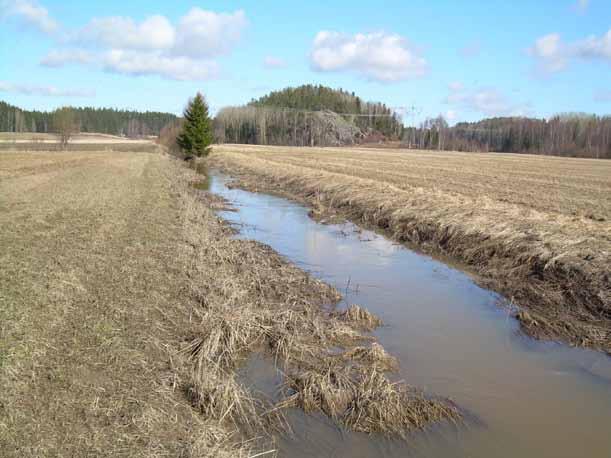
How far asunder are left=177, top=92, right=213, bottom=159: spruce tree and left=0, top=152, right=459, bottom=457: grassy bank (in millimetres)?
44758

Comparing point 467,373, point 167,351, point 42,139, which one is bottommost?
point 467,373

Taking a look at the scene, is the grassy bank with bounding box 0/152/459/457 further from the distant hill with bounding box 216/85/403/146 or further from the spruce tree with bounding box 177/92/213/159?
the distant hill with bounding box 216/85/403/146

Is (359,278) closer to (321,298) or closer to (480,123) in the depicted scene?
(321,298)

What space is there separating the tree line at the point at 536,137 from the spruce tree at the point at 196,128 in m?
74.2

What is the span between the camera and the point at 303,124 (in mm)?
129125

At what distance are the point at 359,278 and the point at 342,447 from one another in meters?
6.86

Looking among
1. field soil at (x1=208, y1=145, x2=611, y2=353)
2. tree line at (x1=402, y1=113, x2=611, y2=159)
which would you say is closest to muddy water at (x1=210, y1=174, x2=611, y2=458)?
field soil at (x1=208, y1=145, x2=611, y2=353)

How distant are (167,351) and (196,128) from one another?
5151cm

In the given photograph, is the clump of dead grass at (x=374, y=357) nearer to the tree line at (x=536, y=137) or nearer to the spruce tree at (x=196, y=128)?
the spruce tree at (x=196, y=128)

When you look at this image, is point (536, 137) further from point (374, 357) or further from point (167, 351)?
point (167, 351)

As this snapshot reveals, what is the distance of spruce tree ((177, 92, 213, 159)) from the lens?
5531 centimetres

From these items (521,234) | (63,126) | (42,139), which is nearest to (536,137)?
(63,126)

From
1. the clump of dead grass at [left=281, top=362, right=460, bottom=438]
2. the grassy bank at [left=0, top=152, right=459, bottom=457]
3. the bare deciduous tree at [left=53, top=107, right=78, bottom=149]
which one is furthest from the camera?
the bare deciduous tree at [left=53, top=107, right=78, bottom=149]

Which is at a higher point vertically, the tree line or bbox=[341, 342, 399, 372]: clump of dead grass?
the tree line
